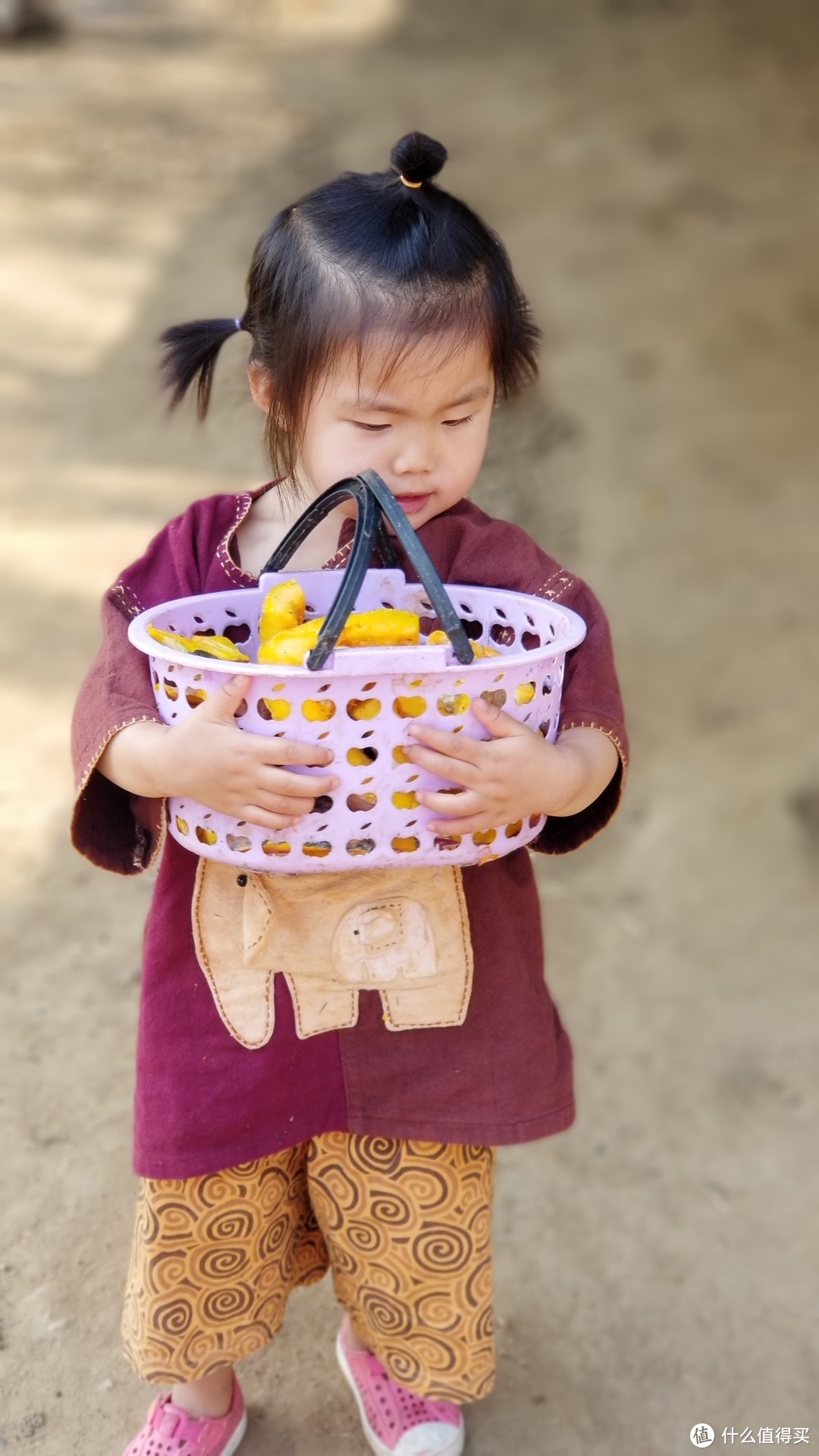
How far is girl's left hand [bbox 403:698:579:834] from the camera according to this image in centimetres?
112

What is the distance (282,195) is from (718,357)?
2.05 m

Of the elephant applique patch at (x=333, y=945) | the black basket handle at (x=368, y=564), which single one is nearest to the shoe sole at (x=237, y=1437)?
the elephant applique patch at (x=333, y=945)

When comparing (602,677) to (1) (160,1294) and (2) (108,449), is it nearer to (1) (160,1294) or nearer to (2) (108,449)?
(1) (160,1294)

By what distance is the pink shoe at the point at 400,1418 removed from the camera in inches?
64.6

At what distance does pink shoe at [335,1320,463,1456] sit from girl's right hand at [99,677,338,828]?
2.90 feet

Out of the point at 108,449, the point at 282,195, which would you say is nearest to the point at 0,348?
the point at 108,449

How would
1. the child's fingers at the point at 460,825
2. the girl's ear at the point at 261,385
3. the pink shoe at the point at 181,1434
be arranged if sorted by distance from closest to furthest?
the child's fingers at the point at 460,825 → the girl's ear at the point at 261,385 → the pink shoe at the point at 181,1434

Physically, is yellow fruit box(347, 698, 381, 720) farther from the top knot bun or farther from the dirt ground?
the dirt ground

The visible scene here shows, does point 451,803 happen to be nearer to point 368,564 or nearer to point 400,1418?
point 368,564

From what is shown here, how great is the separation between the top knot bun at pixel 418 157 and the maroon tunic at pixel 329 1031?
327mm

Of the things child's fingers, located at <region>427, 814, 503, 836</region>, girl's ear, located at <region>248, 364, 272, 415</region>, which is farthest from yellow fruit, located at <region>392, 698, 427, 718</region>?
girl's ear, located at <region>248, 364, 272, 415</region>

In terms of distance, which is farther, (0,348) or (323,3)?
(323,3)

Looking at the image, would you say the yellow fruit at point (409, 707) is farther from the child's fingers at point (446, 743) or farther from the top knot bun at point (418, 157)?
the top knot bun at point (418, 157)

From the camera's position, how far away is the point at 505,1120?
57.2 inches
